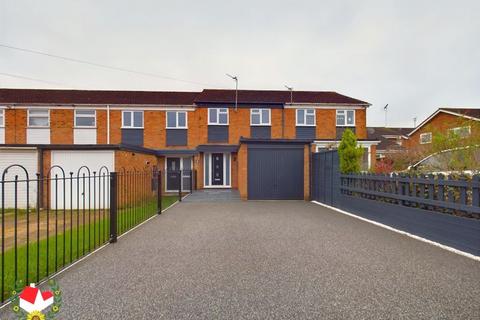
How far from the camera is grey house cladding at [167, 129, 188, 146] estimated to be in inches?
740

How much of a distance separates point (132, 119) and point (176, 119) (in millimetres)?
3125

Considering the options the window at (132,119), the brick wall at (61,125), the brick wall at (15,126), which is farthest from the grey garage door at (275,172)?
the brick wall at (15,126)

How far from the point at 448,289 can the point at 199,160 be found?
1574 centimetres

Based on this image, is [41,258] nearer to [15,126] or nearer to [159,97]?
[159,97]

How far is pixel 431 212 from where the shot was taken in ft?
18.6

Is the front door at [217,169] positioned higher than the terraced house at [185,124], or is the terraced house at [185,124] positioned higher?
the terraced house at [185,124]


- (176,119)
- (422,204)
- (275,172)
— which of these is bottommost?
(422,204)

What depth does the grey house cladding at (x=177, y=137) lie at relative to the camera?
61.7ft

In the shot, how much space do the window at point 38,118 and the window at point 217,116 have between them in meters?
11.4

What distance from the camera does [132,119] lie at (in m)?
19.0

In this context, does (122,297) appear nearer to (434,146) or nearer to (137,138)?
(434,146)

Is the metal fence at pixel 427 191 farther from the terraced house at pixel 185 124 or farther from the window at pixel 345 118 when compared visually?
the window at pixel 345 118

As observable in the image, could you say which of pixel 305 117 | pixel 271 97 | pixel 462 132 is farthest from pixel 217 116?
pixel 462 132

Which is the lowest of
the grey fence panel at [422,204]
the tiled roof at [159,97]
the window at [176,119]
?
the grey fence panel at [422,204]
